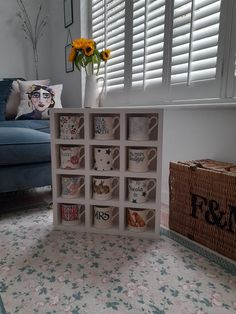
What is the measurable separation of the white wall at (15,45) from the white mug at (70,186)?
1750 millimetres

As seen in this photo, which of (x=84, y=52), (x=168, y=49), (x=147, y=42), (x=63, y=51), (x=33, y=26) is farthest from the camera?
(x=33, y=26)

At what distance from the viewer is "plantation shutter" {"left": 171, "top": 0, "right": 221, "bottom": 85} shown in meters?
1.05

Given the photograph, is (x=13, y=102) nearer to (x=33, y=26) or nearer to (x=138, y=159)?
(x=33, y=26)

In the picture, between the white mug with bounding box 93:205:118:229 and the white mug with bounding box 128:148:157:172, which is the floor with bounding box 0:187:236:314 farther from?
the white mug with bounding box 128:148:157:172

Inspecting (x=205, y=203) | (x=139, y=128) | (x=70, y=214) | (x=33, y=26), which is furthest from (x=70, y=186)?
(x=33, y=26)

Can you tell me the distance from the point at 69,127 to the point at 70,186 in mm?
243

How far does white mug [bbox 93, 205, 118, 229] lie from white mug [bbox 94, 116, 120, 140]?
29 centimetres

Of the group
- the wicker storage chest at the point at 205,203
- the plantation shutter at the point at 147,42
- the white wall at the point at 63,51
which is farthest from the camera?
the white wall at the point at 63,51

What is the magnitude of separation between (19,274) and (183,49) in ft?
3.73

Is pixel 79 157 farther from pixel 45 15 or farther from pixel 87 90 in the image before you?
pixel 45 15

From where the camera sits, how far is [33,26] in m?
2.38

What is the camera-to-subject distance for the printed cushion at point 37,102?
1802mm

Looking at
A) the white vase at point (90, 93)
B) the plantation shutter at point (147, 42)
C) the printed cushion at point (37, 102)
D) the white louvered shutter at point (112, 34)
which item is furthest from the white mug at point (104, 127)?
the printed cushion at point (37, 102)

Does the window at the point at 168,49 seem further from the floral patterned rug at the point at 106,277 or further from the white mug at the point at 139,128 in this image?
the floral patterned rug at the point at 106,277
